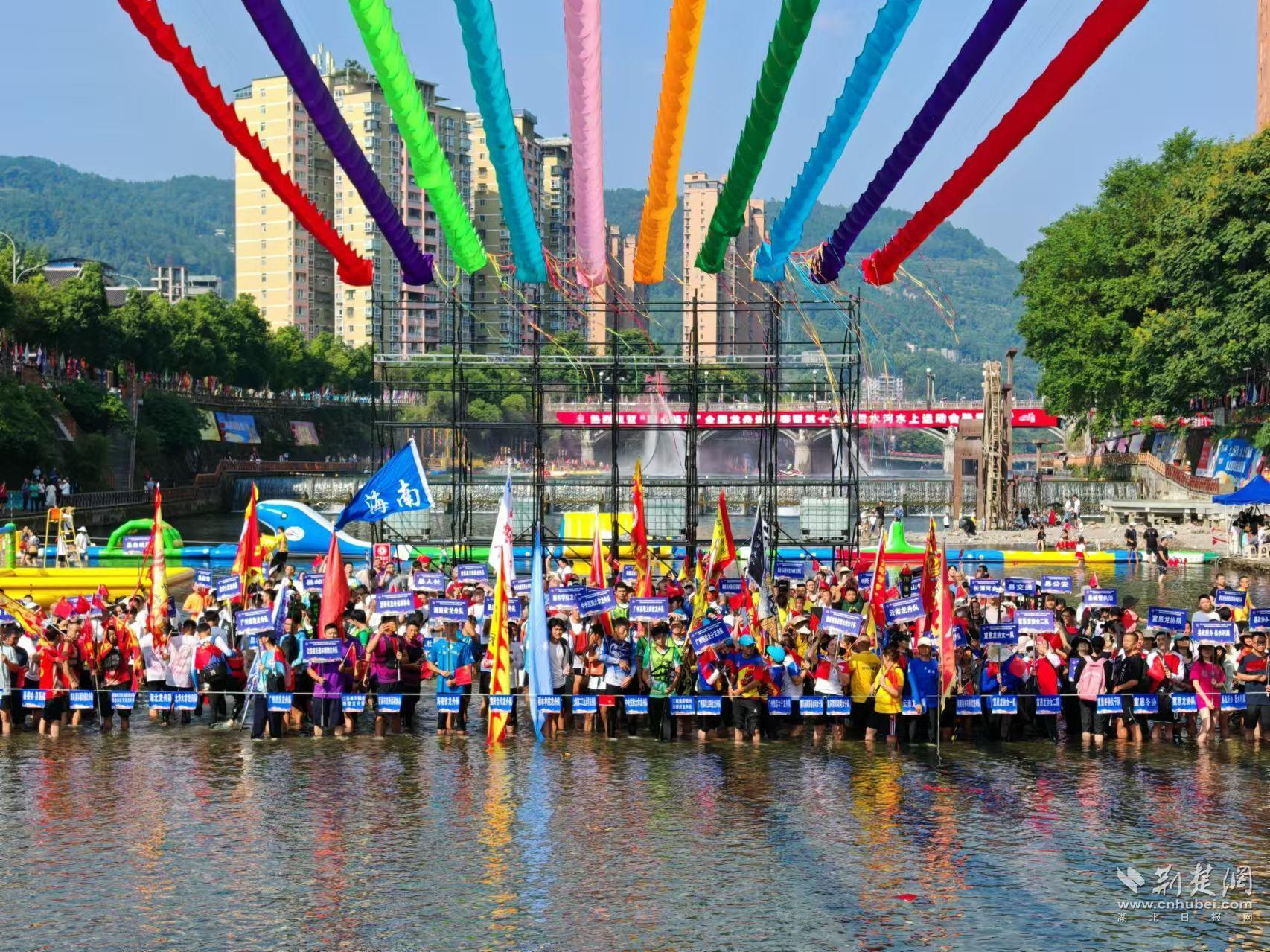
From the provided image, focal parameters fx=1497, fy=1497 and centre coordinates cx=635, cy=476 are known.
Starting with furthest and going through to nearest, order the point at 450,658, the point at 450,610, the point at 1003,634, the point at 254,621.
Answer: the point at 1003,634 → the point at 450,610 → the point at 450,658 → the point at 254,621

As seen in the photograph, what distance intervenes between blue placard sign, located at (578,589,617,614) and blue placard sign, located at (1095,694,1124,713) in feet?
24.3

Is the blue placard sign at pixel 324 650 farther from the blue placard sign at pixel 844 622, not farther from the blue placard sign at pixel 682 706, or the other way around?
the blue placard sign at pixel 844 622

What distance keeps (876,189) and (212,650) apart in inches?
575

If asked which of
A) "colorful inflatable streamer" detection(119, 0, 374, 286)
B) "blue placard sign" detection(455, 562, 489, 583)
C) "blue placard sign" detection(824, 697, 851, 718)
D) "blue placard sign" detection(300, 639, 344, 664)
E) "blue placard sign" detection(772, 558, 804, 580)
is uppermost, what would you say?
"colorful inflatable streamer" detection(119, 0, 374, 286)

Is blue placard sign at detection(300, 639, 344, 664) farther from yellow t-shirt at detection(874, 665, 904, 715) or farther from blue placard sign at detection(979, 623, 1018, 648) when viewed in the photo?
blue placard sign at detection(979, 623, 1018, 648)

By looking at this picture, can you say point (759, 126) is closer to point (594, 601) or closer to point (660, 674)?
point (594, 601)

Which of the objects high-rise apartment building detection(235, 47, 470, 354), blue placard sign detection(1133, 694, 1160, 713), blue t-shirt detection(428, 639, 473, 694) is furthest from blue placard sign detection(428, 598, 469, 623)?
high-rise apartment building detection(235, 47, 470, 354)

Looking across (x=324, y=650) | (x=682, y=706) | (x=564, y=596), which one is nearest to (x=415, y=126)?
(x=564, y=596)

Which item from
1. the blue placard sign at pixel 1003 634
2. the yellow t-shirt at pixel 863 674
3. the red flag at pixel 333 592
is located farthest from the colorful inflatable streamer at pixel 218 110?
the blue placard sign at pixel 1003 634

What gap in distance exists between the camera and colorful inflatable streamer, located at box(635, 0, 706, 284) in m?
19.8

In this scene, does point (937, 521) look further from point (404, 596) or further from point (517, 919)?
point (517, 919)

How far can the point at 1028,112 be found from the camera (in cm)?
2216

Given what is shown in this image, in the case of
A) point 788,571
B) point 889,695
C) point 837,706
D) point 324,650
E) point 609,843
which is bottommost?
point 609,843

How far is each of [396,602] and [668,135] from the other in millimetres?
8713
